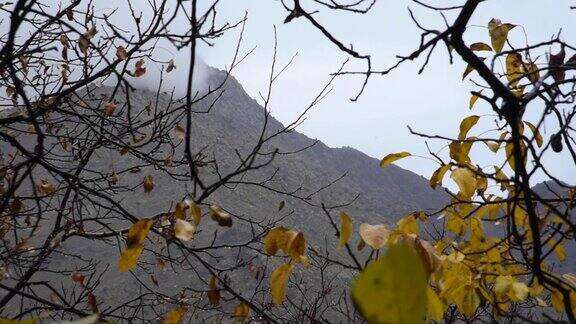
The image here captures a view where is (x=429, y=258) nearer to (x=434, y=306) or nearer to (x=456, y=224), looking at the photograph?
(x=434, y=306)

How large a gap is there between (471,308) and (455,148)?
50cm

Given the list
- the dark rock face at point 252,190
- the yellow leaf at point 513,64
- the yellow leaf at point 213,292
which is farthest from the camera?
the dark rock face at point 252,190

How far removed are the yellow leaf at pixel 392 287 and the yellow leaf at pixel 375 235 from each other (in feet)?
3.07

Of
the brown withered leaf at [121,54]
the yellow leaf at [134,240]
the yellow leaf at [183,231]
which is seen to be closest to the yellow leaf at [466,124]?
the yellow leaf at [183,231]

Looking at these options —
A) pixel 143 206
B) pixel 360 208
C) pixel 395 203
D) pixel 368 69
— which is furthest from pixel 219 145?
pixel 368 69

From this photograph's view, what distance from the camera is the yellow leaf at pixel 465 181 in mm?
1501

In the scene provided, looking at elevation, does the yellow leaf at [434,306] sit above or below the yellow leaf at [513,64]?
below

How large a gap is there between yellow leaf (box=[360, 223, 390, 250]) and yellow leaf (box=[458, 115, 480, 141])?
432 millimetres

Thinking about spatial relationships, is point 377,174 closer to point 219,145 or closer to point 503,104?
point 219,145

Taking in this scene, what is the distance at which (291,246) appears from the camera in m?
1.50

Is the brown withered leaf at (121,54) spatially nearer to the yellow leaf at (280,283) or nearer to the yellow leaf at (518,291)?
the yellow leaf at (280,283)

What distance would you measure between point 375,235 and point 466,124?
0.54m

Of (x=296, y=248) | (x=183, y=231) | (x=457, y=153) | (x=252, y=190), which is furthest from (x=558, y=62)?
(x=252, y=190)

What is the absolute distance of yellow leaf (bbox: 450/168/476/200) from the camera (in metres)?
1.50
